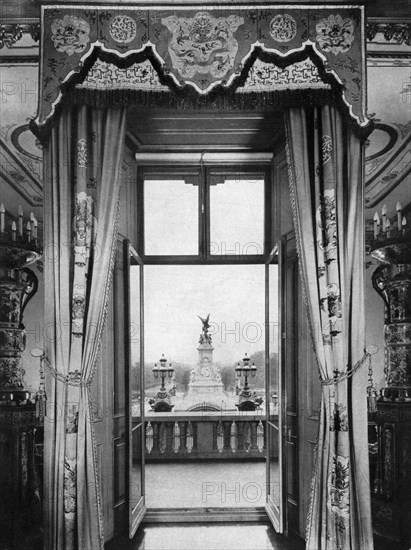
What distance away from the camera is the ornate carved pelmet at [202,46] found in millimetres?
3396

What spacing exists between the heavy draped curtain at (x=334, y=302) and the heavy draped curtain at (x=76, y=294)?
1187 millimetres

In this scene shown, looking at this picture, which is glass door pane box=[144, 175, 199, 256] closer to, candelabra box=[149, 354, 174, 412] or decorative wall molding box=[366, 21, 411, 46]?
decorative wall molding box=[366, 21, 411, 46]

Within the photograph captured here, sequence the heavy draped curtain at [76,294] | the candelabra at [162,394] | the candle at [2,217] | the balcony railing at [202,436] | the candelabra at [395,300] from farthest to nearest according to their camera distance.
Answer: the candelabra at [162,394] → the balcony railing at [202,436] → the candelabra at [395,300] → the candle at [2,217] → the heavy draped curtain at [76,294]

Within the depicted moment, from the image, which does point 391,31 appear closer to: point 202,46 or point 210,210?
point 202,46

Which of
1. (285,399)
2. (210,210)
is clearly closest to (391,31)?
(210,210)

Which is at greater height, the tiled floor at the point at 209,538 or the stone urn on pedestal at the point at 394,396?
the stone urn on pedestal at the point at 394,396

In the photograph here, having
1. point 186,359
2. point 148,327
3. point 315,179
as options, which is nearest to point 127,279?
point 315,179

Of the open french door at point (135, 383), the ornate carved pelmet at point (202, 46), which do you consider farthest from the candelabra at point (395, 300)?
the open french door at point (135, 383)

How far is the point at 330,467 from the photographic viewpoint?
3340mm

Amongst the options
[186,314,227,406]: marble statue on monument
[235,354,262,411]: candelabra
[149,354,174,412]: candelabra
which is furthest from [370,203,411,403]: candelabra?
[186,314,227,406]: marble statue on monument

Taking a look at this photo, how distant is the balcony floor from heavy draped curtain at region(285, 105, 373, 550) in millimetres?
1122

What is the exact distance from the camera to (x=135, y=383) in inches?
183

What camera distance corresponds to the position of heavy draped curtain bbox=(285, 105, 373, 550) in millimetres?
3328

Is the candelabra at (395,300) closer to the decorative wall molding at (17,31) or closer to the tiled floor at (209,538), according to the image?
the tiled floor at (209,538)
